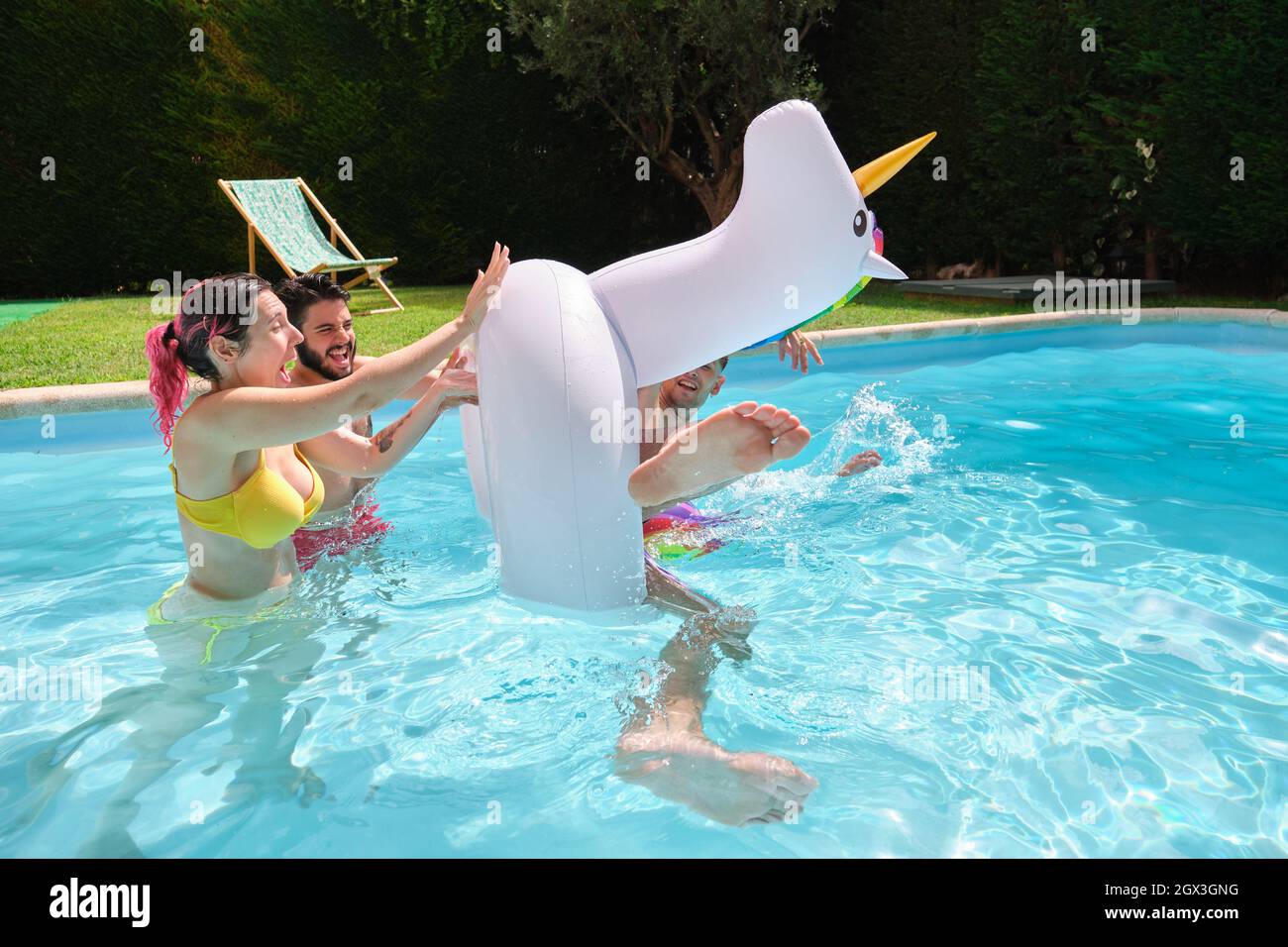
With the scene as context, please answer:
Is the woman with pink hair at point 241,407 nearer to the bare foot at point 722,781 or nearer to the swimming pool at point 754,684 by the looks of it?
the swimming pool at point 754,684

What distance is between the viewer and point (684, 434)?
2277mm

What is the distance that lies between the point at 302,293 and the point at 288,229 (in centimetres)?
656

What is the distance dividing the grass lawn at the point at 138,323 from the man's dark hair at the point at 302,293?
10.9 feet

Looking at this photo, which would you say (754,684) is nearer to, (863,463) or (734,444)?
(734,444)

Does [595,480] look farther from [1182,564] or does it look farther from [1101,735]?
[1182,564]

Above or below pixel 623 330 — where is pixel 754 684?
below

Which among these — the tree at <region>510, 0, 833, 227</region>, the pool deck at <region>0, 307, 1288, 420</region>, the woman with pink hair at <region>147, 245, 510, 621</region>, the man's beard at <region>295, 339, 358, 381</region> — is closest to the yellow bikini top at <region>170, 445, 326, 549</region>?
the woman with pink hair at <region>147, 245, 510, 621</region>

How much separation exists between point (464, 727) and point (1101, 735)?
1.63 m

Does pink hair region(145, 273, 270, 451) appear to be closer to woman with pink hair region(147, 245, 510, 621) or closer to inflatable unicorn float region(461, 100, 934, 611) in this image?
woman with pink hair region(147, 245, 510, 621)

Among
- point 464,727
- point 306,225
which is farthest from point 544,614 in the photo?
point 306,225

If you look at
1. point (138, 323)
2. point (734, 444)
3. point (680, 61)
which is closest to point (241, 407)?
point (734, 444)

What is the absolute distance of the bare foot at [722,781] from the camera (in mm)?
2217

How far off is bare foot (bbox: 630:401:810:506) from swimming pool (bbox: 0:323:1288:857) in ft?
1.91

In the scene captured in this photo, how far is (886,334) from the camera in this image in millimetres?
7938
